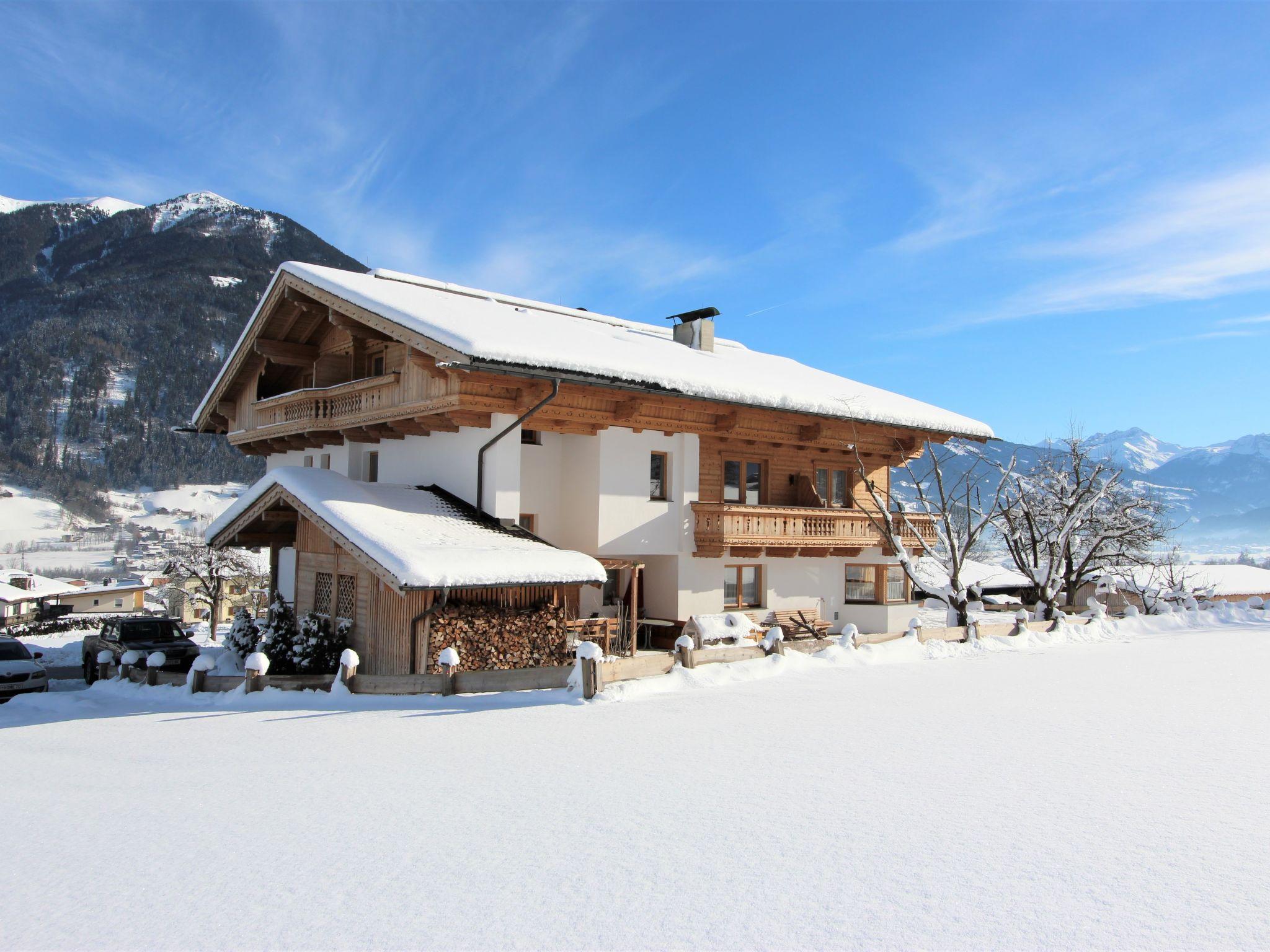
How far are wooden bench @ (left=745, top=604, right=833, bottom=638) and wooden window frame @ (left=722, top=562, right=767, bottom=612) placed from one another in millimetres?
267

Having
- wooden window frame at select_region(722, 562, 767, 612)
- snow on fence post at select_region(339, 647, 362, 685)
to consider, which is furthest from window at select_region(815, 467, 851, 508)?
snow on fence post at select_region(339, 647, 362, 685)

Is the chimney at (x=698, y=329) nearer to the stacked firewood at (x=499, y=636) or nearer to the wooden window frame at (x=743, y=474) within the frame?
the wooden window frame at (x=743, y=474)

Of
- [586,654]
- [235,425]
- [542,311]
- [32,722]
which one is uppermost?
[542,311]

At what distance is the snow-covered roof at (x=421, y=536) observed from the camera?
47.1ft

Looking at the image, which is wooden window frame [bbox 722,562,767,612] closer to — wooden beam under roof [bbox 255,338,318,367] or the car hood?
wooden beam under roof [bbox 255,338,318,367]

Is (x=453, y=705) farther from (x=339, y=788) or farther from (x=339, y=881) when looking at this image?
(x=339, y=881)

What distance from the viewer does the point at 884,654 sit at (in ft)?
56.2

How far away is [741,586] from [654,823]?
53.4 feet

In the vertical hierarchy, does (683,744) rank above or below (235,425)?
below

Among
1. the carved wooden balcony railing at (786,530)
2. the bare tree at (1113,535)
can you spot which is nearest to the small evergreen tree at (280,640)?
the carved wooden balcony railing at (786,530)

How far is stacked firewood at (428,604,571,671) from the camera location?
15.2 metres

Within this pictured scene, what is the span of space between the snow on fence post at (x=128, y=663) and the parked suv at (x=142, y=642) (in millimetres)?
919

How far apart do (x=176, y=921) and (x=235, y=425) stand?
23.9 metres

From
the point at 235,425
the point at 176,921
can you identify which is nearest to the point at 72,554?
the point at 235,425
